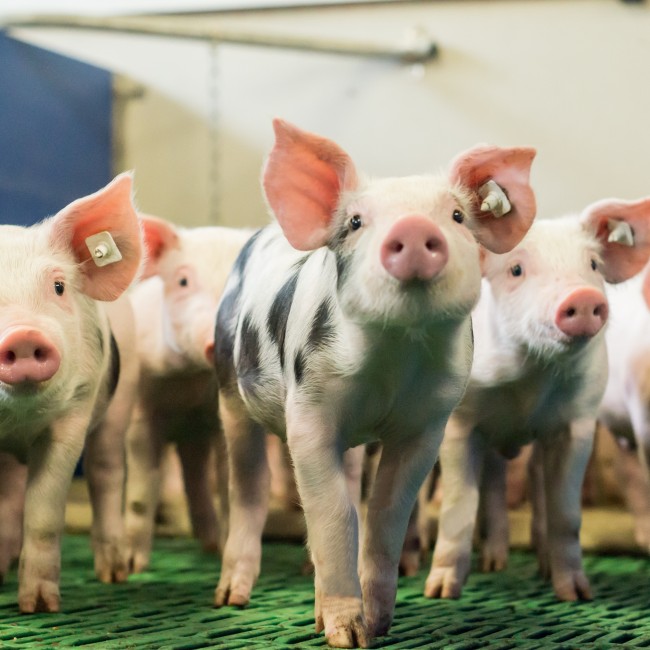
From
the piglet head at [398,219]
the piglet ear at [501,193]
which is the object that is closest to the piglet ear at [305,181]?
the piglet head at [398,219]

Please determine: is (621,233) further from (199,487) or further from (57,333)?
(199,487)

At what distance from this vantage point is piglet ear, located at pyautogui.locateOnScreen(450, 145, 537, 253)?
2.36 meters

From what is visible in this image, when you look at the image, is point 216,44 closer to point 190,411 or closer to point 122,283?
point 190,411

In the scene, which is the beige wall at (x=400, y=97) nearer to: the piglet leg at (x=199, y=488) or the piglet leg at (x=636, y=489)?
the piglet leg at (x=636, y=489)

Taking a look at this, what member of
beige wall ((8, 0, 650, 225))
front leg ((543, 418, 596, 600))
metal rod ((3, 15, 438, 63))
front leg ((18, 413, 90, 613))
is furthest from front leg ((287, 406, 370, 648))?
metal rod ((3, 15, 438, 63))

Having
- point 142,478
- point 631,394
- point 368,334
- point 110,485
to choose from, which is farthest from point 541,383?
point 142,478

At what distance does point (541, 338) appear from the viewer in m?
2.84

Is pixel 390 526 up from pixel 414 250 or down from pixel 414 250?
down

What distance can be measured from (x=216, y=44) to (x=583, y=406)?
3260 millimetres

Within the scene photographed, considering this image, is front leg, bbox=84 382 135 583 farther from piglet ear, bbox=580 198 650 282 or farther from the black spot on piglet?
piglet ear, bbox=580 198 650 282

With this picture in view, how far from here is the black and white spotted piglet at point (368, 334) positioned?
81.9 inches

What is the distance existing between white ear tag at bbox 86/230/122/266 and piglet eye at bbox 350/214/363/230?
77cm

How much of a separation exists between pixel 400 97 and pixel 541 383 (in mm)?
2668

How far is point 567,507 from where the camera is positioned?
3.01 metres
